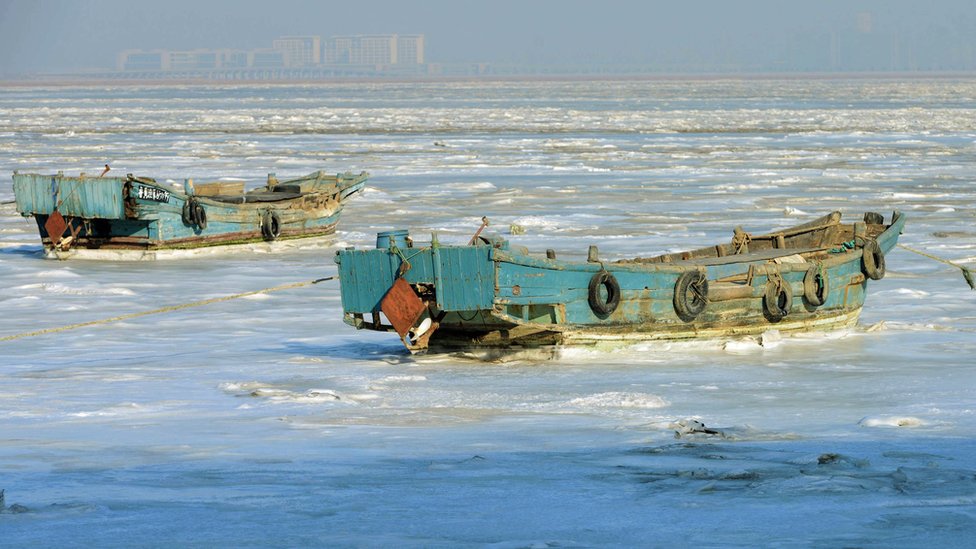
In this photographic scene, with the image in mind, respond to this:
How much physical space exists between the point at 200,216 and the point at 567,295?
1017 cm

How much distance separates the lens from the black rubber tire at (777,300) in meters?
13.9

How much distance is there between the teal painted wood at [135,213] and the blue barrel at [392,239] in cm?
887

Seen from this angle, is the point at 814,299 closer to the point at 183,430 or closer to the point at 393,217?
the point at 183,430

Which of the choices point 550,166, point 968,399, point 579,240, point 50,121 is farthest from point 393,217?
point 50,121

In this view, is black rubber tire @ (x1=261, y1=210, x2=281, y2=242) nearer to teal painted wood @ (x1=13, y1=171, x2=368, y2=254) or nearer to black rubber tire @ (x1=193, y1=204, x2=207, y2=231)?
teal painted wood @ (x1=13, y1=171, x2=368, y2=254)

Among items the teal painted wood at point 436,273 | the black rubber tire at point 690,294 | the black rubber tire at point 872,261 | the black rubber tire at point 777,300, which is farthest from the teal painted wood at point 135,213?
the black rubber tire at point 872,261

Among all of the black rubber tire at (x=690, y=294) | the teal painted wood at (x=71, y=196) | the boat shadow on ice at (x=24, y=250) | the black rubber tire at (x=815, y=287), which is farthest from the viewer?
the boat shadow on ice at (x=24, y=250)

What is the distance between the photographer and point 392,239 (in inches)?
505

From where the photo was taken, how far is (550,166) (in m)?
39.4

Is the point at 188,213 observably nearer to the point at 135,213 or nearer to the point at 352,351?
the point at 135,213

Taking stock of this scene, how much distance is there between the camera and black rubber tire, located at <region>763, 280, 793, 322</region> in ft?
45.6

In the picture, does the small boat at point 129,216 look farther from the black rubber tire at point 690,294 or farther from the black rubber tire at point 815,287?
the black rubber tire at point 815,287

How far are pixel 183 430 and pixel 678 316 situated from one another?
512 cm

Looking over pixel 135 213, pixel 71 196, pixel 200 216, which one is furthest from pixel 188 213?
pixel 71 196
